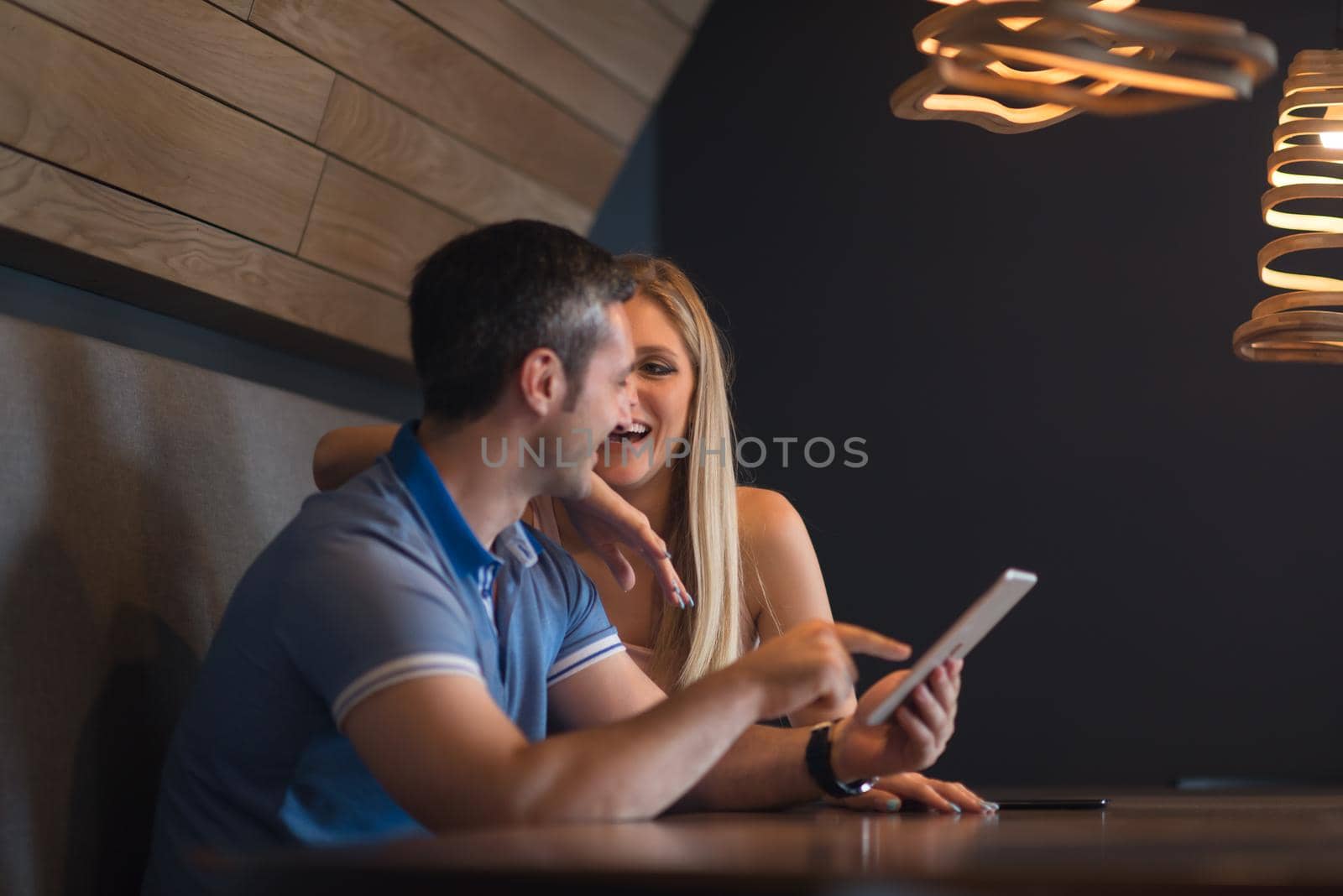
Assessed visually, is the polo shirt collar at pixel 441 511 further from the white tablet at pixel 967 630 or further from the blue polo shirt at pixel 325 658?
the white tablet at pixel 967 630

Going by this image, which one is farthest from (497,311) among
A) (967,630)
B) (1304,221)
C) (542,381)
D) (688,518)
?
(1304,221)

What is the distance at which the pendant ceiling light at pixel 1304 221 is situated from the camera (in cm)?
207

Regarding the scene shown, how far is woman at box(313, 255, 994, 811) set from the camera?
2410 millimetres

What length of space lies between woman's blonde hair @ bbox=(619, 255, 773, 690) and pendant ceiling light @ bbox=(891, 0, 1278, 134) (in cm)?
88

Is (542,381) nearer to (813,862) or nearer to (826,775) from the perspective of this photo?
(826,775)

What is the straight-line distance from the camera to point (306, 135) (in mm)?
2305

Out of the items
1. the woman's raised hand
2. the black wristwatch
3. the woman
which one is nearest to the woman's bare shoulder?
the woman

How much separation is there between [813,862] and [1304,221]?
1.76 metres

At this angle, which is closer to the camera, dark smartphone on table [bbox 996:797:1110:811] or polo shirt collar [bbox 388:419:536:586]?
polo shirt collar [bbox 388:419:536:586]

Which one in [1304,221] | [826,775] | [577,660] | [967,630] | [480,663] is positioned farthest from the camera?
→ [1304,221]

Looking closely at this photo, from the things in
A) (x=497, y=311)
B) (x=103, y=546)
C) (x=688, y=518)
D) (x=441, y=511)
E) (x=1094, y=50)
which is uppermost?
(x=1094, y=50)

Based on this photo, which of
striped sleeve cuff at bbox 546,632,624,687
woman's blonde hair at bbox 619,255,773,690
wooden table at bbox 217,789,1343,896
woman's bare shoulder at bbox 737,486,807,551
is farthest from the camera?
woman's bare shoulder at bbox 737,486,807,551

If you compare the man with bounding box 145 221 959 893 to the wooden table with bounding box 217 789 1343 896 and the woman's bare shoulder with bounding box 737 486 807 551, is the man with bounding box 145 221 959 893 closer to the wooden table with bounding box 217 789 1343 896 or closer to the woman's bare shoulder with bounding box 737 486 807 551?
the wooden table with bounding box 217 789 1343 896

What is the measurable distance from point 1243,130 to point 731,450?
1.78 m
